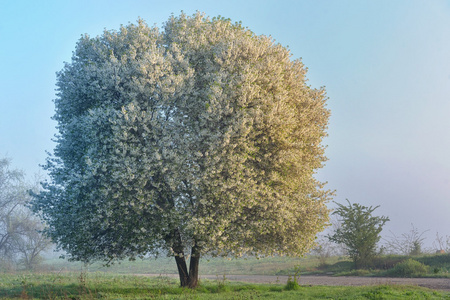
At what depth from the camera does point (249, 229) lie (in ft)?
66.1

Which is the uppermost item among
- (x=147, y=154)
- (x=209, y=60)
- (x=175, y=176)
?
(x=209, y=60)

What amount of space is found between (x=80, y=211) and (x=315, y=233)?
49.6ft

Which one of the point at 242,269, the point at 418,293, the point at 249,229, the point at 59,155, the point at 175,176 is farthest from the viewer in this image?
the point at 242,269

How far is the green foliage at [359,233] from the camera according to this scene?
36.0 meters

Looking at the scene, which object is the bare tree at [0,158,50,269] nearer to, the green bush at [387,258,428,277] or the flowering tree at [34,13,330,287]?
the flowering tree at [34,13,330,287]

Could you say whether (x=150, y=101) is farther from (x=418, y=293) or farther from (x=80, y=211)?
(x=418, y=293)

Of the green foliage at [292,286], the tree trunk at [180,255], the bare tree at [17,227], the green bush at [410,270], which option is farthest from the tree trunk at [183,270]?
the bare tree at [17,227]

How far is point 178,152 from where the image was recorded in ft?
62.6

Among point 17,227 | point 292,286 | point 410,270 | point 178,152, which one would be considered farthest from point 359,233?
point 17,227

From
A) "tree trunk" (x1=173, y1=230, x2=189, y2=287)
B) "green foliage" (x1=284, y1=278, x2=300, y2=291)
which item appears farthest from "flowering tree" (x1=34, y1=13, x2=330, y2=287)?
"green foliage" (x1=284, y1=278, x2=300, y2=291)

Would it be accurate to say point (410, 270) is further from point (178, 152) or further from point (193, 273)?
point (178, 152)

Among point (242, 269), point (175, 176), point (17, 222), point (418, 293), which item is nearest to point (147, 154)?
point (175, 176)

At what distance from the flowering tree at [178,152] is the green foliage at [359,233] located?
16443 millimetres

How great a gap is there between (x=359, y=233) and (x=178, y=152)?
25.2 meters
